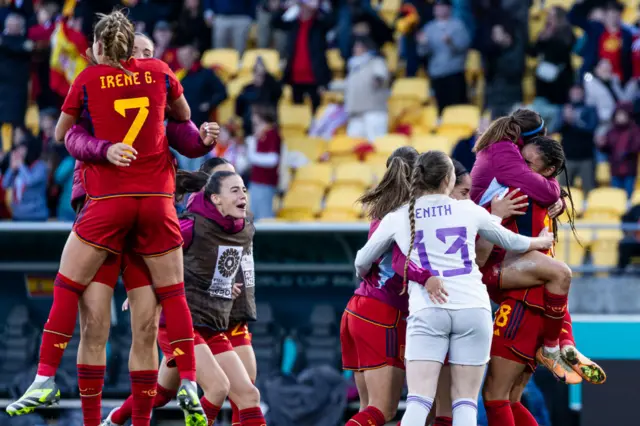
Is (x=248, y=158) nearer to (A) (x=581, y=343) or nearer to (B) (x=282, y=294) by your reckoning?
(B) (x=282, y=294)

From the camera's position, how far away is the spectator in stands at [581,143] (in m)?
12.7

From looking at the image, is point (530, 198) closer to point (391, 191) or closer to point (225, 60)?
point (391, 191)

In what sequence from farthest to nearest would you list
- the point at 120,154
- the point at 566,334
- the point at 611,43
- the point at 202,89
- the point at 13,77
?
the point at 13,77, the point at 202,89, the point at 611,43, the point at 566,334, the point at 120,154

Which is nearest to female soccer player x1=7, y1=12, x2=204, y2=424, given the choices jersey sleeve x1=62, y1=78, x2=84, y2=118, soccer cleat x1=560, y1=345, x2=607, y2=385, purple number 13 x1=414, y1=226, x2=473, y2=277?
jersey sleeve x1=62, y1=78, x2=84, y2=118

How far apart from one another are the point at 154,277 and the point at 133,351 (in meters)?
0.47

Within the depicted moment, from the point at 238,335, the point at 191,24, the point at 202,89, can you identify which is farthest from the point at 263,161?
the point at 238,335

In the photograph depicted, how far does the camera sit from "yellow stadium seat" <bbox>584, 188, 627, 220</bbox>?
12172mm

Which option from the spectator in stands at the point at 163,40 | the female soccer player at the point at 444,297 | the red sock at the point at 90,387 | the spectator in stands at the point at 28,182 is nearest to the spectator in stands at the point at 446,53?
the spectator in stands at the point at 163,40

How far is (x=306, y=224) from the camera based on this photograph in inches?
473

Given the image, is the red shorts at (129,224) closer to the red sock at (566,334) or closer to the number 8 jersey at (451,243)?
the number 8 jersey at (451,243)

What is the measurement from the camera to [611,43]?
44.7ft

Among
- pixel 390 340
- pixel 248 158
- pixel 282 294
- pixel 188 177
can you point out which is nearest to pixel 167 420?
pixel 282 294

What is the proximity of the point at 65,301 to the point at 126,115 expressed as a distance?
100 cm

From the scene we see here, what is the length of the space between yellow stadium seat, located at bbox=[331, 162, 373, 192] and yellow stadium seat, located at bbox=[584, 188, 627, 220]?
7.48 feet
